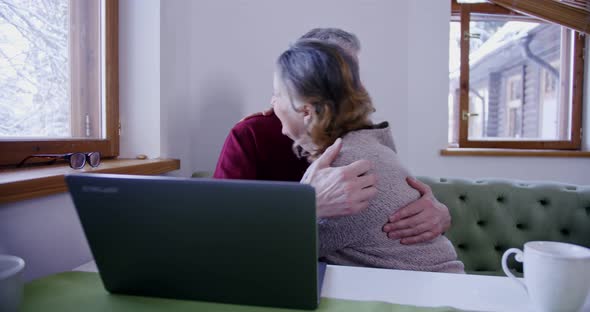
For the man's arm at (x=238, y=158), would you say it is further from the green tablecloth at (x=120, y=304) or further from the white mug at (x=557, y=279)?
the white mug at (x=557, y=279)

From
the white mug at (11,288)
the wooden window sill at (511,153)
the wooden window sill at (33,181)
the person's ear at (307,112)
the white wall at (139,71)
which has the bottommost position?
the white mug at (11,288)

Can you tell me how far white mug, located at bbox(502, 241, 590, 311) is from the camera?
0.53 metres

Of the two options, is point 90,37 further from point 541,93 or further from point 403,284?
point 541,93

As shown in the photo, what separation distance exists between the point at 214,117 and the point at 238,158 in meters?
0.77

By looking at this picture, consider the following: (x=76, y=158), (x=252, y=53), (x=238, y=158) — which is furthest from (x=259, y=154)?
(x=252, y=53)

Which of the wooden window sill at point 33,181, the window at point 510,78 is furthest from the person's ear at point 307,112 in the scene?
the window at point 510,78

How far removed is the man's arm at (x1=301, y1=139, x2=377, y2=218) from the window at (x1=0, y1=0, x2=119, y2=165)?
0.92m

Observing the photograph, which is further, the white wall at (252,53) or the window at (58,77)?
the white wall at (252,53)

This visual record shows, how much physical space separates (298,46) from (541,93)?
2.57 m

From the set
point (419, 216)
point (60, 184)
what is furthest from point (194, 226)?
point (60, 184)

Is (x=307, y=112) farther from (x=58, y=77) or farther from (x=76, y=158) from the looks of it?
(x=58, y=77)

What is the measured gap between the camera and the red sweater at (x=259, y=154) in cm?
149

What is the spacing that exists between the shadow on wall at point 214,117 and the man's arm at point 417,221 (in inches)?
57.6

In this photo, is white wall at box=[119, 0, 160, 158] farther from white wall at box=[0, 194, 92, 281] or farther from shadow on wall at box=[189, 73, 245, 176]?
white wall at box=[0, 194, 92, 281]
